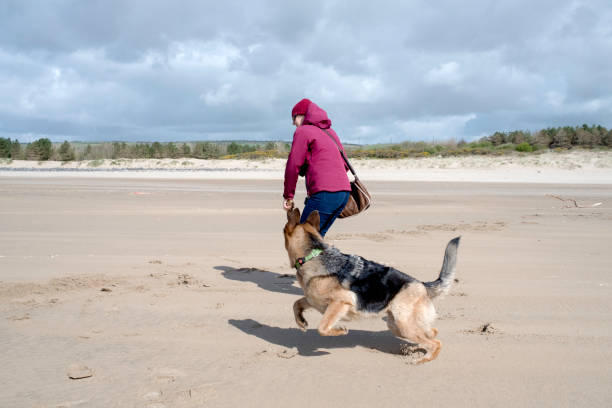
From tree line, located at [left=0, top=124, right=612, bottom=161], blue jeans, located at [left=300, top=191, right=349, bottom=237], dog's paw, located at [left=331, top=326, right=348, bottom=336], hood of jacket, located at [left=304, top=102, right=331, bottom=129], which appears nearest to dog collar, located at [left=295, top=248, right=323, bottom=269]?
dog's paw, located at [left=331, top=326, right=348, bottom=336]

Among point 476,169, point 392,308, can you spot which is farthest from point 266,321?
point 476,169

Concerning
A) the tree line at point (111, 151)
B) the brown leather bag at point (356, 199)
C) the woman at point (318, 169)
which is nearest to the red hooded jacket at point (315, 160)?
the woman at point (318, 169)

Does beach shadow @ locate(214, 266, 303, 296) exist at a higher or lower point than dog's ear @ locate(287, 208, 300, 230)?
lower

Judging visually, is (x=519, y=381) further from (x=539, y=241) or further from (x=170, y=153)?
(x=170, y=153)

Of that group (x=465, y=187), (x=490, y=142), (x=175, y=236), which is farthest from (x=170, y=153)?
(x=175, y=236)

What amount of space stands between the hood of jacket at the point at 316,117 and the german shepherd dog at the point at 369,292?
1884 millimetres

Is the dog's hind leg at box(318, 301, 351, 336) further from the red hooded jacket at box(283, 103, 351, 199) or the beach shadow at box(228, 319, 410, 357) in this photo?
the red hooded jacket at box(283, 103, 351, 199)

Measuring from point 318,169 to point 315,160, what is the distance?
12cm

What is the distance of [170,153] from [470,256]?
53.3 m

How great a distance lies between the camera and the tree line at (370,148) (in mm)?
42312

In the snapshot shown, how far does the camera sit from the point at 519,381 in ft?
12.5

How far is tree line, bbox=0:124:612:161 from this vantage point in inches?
1666

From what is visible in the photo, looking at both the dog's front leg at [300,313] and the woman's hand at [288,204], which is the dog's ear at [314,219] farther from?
the woman's hand at [288,204]

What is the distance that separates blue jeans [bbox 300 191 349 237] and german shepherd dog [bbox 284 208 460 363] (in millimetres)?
1187
